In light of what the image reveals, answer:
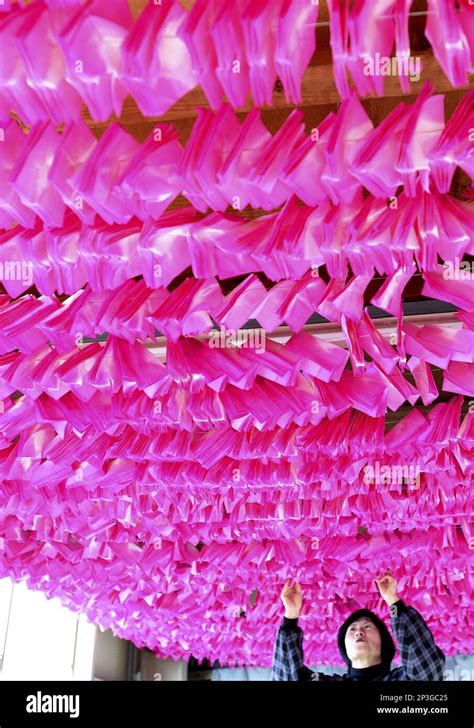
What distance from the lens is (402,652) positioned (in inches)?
84.9

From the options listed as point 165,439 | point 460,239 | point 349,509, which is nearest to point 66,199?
point 460,239

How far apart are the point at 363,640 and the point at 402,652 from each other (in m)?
0.16

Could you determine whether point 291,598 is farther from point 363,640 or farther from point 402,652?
point 402,652

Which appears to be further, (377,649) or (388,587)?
(388,587)

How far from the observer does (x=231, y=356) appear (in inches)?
48.6

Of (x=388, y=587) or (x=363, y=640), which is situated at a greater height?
(x=388, y=587)

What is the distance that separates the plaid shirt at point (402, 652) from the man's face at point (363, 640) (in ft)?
0.25

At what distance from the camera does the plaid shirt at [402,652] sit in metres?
2.07

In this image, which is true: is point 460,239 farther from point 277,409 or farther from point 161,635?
point 161,635

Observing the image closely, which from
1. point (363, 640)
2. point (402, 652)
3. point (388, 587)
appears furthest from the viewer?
point (388, 587)

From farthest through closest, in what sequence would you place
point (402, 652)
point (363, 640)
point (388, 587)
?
1. point (388, 587)
2. point (363, 640)
3. point (402, 652)

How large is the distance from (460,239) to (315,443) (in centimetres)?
73

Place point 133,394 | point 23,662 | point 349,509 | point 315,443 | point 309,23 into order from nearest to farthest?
point 309,23 → point 133,394 → point 315,443 → point 349,509 → point 23,662

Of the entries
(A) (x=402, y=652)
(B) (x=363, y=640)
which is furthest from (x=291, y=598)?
(A) (x=402, y=652)
